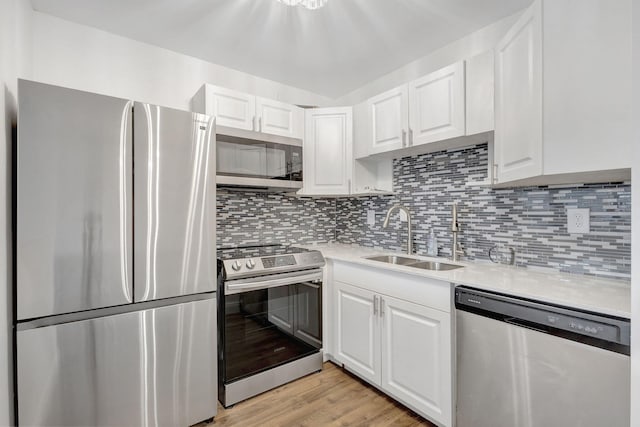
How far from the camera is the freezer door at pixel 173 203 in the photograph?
152cm

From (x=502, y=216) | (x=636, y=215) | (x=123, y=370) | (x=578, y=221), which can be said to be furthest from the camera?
(x=502, y=216)

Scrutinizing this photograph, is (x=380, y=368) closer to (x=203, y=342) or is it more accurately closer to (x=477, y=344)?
(x=477, y=344)

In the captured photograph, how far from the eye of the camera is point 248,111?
228 cm

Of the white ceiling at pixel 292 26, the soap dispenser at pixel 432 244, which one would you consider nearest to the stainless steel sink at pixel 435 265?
the soap dispenser at pixel 432 244

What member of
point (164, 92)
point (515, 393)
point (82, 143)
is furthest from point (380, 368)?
point (164, 92)

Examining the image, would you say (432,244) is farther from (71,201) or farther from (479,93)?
(71,201)

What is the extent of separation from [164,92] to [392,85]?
1854mm

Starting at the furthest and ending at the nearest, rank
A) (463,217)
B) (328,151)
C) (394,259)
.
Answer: (328,151), (394,259), (463,217)

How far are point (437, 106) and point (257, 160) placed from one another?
129 centimetres

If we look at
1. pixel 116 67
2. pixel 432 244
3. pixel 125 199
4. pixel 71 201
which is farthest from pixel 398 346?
pixel 116 67

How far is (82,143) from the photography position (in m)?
1.37

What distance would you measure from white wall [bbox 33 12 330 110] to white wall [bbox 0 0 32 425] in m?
0.53

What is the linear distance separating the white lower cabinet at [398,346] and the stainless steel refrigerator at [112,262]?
0.93 m

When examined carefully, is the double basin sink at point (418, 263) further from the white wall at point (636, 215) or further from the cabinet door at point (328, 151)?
the white wall at point (636, 215)
